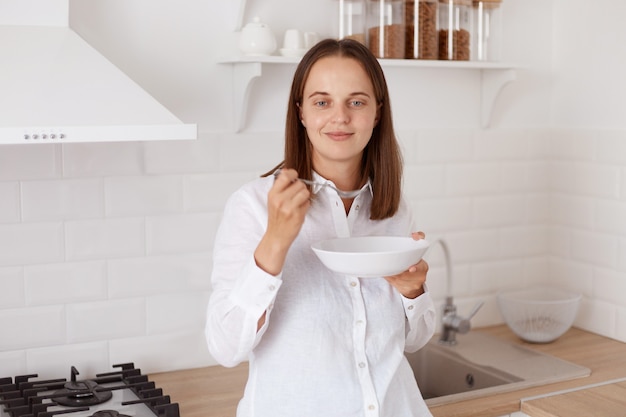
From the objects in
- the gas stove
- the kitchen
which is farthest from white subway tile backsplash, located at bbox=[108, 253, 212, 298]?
the gas stove

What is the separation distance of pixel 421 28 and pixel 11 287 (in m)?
1.39

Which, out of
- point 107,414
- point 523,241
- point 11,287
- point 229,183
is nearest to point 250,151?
point 229,183

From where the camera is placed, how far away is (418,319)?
1.89m

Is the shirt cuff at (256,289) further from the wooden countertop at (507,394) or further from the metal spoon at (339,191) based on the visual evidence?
the wooden countertop at (507,394)

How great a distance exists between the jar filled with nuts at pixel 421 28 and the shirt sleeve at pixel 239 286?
1.04m

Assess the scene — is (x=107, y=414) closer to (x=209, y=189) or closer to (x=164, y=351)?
(x=164, y=351)

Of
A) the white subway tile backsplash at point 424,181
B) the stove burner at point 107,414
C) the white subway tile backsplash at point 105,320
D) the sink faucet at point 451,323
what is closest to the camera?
the stove burner at point 107,414

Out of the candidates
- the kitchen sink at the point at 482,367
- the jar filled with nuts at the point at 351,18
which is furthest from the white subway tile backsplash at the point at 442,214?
the jar filled with nuts at the point at 351,18

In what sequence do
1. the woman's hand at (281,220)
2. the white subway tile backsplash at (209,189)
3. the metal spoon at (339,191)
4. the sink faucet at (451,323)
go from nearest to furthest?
the woman's hand at (281,220) → the metal spoon at (339,191) → the white subway tile backsplash at (209,189) → the sink faucet at (451,323)

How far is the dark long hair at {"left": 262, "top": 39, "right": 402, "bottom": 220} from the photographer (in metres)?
1.79

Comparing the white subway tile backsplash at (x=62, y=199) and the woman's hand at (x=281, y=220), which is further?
the white subway tile backsplash at (x=62, y=199)

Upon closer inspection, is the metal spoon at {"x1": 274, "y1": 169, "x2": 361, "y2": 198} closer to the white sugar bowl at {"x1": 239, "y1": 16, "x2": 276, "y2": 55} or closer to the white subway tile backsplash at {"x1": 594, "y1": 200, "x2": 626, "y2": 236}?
the white sugar bowl at {"x1": 239, "y1": 16, "x2": 276, "y2": 55}

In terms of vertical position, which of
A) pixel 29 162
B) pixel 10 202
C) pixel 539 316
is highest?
pixel 29 162

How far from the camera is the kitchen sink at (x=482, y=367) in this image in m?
2.40
